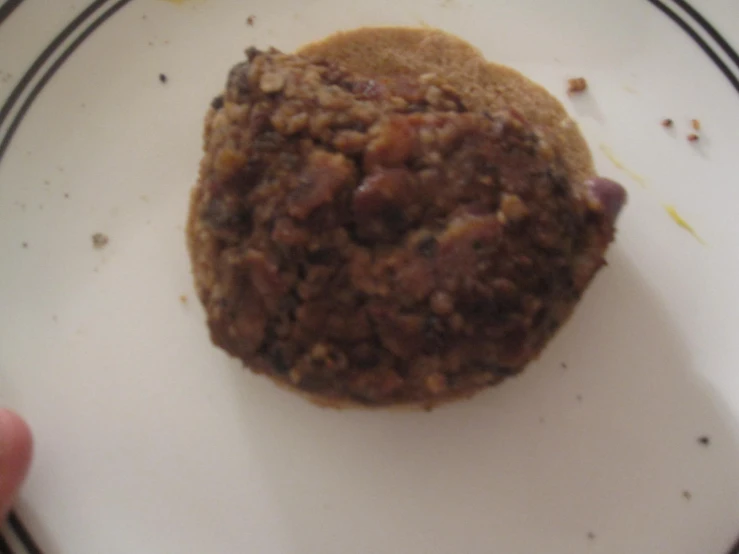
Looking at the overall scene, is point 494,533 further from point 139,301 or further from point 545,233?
point 139,301

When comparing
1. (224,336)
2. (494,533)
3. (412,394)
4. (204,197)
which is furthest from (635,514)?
(204,197)

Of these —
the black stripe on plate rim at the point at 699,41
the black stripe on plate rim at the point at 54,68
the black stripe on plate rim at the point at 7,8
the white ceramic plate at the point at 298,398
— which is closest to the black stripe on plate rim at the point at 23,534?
the white ceramic plate at the point at 298,398

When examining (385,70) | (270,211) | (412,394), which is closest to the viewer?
(270,211)

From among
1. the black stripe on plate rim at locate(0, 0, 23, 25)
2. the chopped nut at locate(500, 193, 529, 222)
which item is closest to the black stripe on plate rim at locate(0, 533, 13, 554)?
the black stripe on plate rim at locate(0, 0, 23, 25)

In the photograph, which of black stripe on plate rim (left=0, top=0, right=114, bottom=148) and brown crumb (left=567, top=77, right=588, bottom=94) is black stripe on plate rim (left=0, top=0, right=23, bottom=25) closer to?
black stripe on plate rim (left=0, top=0, right=114, bottom=148)

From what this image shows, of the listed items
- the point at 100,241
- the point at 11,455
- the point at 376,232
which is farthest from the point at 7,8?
the point at 376,232

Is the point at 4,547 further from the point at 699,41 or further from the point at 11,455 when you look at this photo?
the point at 699,41

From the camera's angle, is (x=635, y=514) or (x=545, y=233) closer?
(x=545, y=233)
